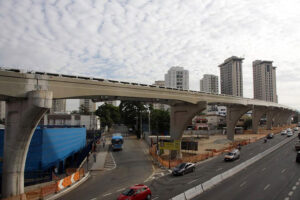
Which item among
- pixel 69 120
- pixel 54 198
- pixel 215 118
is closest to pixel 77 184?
pixel 54 198

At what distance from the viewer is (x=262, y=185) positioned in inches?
837

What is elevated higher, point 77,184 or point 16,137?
point 16,137

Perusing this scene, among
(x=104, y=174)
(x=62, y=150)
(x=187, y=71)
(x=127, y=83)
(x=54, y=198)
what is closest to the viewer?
(x=54, y=198)

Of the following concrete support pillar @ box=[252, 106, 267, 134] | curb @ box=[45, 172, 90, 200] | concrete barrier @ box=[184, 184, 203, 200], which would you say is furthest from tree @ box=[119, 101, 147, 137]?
concrete barrier @ box=[184, 184, 203, 200]

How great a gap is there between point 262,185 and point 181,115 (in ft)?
80.8

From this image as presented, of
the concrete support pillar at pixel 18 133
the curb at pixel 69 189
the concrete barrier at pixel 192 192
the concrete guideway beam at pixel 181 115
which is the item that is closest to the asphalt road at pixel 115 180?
the curb at pixel 69 189

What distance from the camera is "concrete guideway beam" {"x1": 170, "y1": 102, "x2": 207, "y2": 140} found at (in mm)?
43094

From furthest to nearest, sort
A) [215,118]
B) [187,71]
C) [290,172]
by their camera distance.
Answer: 1. [187,71]
2. [215,118]
3. [290,172]

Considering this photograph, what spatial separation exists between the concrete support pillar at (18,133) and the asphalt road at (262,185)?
1678cm

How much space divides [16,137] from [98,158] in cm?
2070

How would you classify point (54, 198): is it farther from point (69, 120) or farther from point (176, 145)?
point (69, 120)

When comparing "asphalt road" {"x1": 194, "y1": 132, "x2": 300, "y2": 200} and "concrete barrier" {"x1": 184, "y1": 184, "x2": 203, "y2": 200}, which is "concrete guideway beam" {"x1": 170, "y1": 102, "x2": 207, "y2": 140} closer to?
"asphalt road" {"x1": 194, "y1": 132, "x2": 300, "y2": 200}

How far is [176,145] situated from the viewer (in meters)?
34.7

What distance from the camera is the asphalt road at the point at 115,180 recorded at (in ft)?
65.5
